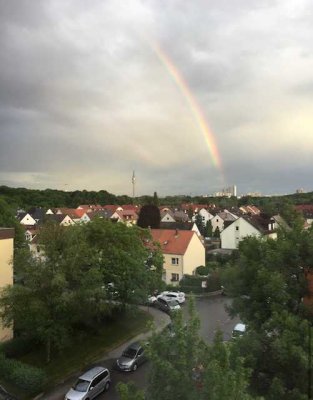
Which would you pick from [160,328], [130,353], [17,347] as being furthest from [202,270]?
[17,347]

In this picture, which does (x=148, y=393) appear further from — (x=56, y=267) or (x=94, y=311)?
(x=94, y=311)

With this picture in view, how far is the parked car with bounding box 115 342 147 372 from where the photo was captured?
830 inches

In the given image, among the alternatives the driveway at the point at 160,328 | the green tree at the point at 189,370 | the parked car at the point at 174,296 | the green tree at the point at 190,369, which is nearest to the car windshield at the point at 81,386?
the driveway at the point at 160,328

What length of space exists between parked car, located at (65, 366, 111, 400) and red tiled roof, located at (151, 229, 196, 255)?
963 inches

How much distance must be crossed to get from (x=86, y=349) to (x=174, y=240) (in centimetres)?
2289

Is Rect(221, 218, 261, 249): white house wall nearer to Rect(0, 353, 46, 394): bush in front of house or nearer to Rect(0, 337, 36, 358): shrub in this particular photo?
Rect(0, 337, 36, 358): shrub

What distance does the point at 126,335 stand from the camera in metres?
26.9

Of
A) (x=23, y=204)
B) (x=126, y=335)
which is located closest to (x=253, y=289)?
(x=126, y=335)

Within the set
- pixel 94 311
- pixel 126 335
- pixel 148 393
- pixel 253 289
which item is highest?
pixel 253 289

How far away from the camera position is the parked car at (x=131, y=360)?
69.2 ft

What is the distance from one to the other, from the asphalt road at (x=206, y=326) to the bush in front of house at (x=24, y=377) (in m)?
2.88

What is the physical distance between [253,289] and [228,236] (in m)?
48.8

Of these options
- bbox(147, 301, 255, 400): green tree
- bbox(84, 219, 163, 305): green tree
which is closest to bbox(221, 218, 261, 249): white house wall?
bbox(84, 219, 163, 305): green tree

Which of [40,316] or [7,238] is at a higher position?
[7,238]
